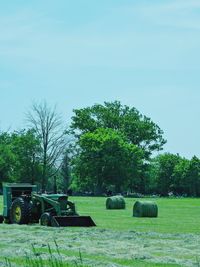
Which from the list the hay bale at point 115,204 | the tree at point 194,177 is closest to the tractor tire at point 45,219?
the hay bale at point 115,204

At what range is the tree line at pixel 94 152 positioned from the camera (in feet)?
344

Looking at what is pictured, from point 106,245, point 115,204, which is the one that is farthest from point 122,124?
point 106,245

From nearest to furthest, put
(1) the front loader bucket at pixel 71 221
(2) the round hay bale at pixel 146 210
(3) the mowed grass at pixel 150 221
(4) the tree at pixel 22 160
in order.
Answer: (3) the mowed grass at pixel 150 221
(1) the front loader bucket at pixel 71 221
(2) the round hay bale at pixel 146 210
(4) the tree at pixel 22 160

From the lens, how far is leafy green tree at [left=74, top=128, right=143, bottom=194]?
104 m

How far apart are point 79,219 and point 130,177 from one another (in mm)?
80267

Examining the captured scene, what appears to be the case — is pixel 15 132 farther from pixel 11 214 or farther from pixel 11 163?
pixel 11 214

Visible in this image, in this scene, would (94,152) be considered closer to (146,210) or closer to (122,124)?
(122,124)

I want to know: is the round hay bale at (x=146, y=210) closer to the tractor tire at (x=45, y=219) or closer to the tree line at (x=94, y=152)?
the tractor tire at (x=45, y=219)

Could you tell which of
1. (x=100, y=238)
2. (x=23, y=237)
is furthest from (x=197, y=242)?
(x=23, y=237)

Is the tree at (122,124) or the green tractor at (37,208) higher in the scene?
the tree at (122,124)

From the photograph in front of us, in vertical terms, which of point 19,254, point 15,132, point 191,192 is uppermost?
point 15,132

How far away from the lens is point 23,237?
2136cm

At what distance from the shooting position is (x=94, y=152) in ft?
346

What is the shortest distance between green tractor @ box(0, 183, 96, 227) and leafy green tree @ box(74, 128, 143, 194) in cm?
7398
